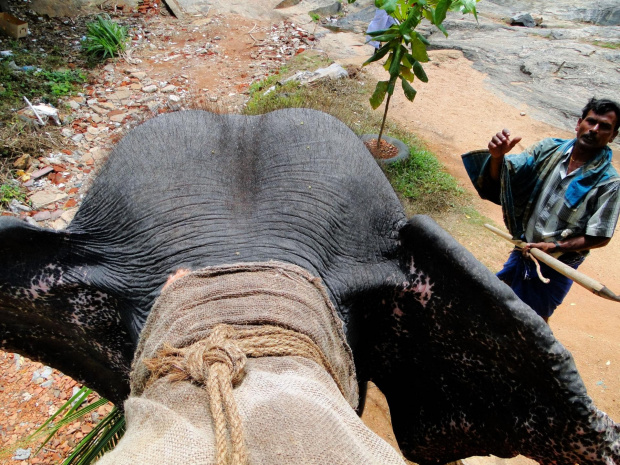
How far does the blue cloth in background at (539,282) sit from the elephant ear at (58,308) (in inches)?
118

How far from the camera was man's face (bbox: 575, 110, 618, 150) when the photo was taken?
321 centimetres

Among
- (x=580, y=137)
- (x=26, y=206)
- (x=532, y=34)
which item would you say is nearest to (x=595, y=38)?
(x=532, y=34)

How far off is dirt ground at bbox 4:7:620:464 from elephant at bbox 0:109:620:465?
1877 mm

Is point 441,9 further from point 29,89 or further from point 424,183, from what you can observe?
point 29,89

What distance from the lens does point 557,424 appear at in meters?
1.31

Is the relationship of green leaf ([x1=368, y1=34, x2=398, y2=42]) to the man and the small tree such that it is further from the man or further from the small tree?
the man

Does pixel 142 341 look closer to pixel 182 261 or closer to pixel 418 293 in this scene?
pixel 182 261

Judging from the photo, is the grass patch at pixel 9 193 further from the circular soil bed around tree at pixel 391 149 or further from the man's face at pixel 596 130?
the man's face at pixel 596 130

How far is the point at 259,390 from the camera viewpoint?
102 centimetres

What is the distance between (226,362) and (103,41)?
32.1ft

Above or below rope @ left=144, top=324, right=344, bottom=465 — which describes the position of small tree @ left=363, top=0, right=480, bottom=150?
below

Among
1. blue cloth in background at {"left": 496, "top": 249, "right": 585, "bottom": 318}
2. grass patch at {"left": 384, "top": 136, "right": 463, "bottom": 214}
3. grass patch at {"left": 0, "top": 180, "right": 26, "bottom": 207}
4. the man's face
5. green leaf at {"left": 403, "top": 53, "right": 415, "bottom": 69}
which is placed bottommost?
grass patch at {"left": 384, "top": 136, "right": 463, "bottom": 214}

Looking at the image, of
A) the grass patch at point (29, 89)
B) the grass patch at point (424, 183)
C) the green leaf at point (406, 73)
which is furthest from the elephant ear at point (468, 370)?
the grass patch at point (29, 89)

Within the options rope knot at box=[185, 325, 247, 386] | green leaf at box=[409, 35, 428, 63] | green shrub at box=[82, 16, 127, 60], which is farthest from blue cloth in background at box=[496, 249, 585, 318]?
green shrub at box=[82, 16, 127, 60]
